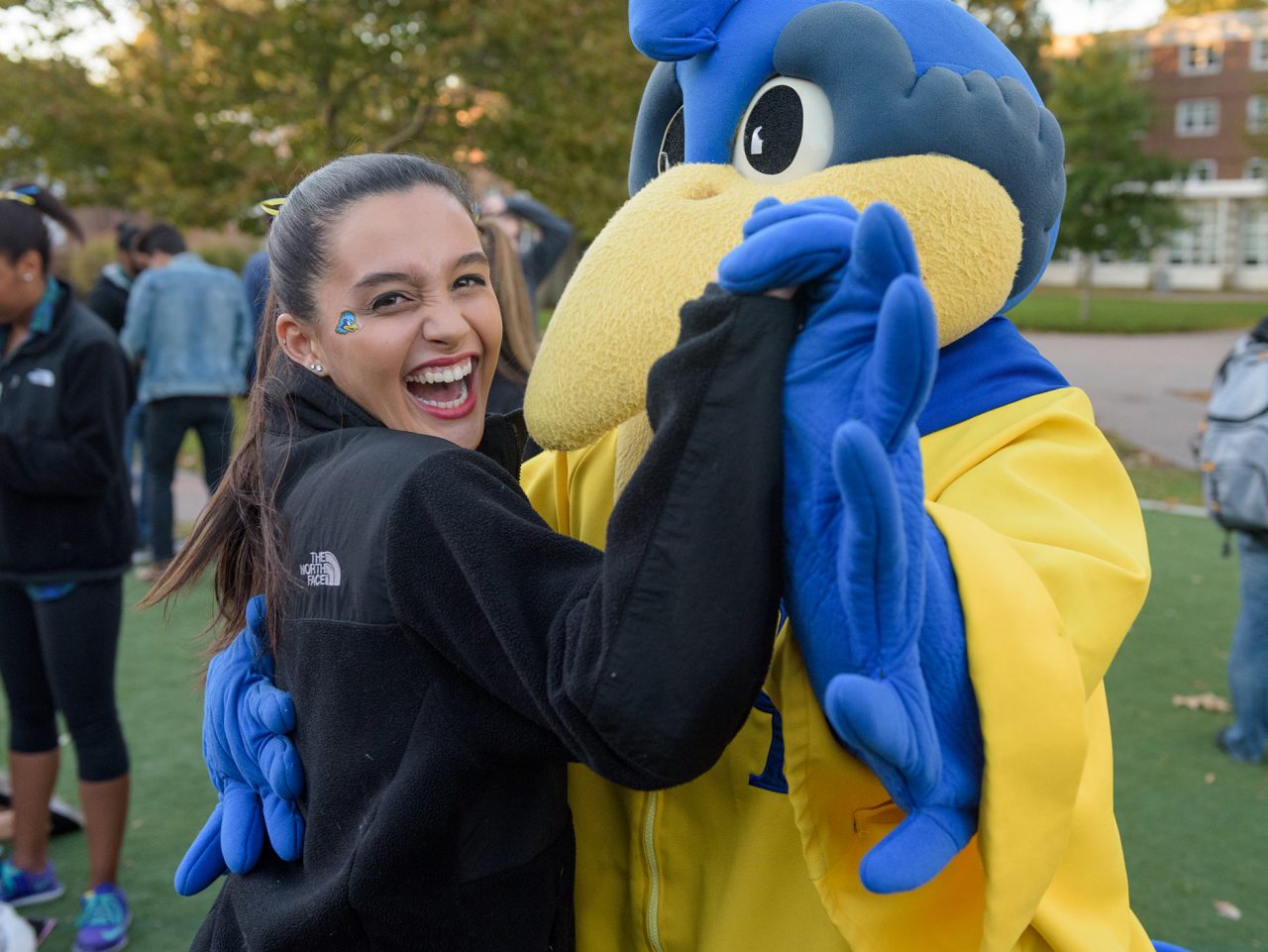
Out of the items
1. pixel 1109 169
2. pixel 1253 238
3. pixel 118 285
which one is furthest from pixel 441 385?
pixel 1253 238

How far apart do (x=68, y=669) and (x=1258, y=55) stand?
48.7m

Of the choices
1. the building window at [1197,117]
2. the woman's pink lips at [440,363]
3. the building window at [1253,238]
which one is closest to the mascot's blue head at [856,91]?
the woman's pink lips at [440,363]

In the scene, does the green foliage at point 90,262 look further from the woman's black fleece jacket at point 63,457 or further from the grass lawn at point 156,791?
the woman's black fleece jacket at point 63,457

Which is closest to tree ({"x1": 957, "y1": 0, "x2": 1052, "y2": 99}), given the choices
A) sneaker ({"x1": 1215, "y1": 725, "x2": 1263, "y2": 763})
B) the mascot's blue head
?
sneaker ({"x1": 1215, "y1": 725, "x2": 1263, "y2": 763})

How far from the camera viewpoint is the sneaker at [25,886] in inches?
147

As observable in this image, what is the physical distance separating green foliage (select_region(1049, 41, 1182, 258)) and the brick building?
12.2 meters

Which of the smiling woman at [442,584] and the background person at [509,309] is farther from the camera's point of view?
the background person at [509,309]

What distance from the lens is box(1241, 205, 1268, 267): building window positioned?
4022 cm

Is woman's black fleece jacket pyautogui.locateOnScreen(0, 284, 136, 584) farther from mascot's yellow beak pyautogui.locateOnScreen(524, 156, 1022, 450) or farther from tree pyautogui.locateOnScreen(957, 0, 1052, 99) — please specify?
tree pyautogui.locateOnScreen(957, 0, 1052, 99)

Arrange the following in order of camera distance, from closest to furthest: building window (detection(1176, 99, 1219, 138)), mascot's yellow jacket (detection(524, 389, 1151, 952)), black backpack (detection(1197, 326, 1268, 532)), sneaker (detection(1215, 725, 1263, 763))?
mascot's yellow jacket (detection(524, 389, 1151, 952)) → black backpack (detection(1197, 326, 1268, 532)) → sneaker (detection(1215, 725, 1263, 763)) → building window (detection(1176, 99, 1219, 138))

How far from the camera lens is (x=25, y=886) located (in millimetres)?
3734

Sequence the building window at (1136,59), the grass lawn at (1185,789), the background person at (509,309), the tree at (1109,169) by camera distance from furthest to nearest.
A: 1. the building window at (1136,59)
2. the tree at (1109,169)
3. the grass lawn at (1185,789)
4. the background person at (509,309)

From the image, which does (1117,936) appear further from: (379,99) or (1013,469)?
(379,99)

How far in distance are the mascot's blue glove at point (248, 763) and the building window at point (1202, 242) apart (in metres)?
44.6
